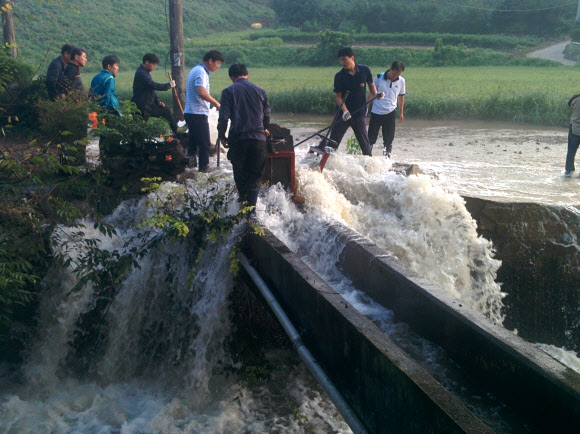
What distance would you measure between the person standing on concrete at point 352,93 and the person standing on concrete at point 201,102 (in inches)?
68.7

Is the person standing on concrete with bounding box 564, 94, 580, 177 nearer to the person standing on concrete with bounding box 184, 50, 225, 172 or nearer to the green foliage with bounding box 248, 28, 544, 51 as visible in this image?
the person standing on concrete with bounding box 184, 50, 225, 172

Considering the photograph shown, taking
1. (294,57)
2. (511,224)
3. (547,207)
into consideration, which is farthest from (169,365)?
(294,57)

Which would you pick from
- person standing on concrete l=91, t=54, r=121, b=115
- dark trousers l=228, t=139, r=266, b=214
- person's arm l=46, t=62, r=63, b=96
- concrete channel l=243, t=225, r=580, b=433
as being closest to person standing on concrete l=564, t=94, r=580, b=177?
concrete channel l=243, t=225, r=580, b=433

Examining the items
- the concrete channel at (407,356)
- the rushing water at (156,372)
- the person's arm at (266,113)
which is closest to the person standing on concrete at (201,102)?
the person's arm at (266,113)

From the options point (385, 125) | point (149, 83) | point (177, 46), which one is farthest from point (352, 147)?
point (177, 46)

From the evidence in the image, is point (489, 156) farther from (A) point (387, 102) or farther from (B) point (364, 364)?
(B) point (364, 364)

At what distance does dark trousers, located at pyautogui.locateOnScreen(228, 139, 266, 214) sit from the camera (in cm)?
581

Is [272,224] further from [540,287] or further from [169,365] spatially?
[540,287]

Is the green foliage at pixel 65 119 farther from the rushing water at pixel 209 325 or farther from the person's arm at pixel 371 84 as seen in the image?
the person's arm at pixel 371 84

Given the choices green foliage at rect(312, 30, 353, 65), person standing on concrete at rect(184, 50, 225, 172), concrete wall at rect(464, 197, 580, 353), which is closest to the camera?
concrete wall at rect(464, 197, 580, 353)

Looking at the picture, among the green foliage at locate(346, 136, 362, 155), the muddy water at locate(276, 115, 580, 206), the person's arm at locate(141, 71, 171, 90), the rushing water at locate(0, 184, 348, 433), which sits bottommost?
the rushing water at locate(0, 184, 348, 433)

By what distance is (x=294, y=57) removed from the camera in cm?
3884

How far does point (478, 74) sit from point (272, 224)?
23987mm

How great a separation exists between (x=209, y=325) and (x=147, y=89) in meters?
4.51
